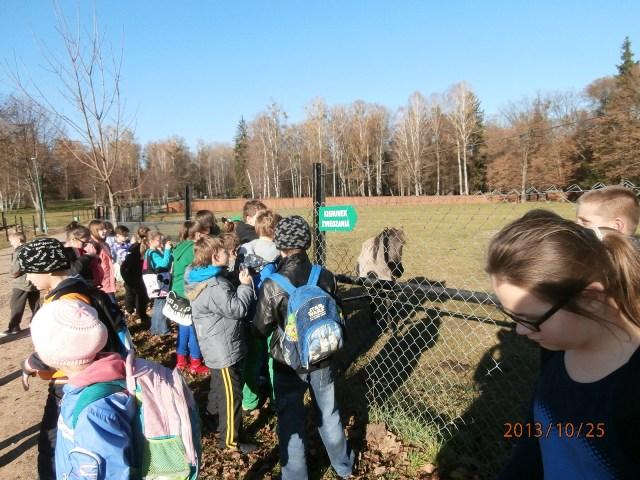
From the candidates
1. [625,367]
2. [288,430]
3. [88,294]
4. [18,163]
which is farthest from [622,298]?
[18,163]

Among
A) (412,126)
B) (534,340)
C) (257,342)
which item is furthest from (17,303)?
(412,126)

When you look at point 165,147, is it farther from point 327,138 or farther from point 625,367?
point 625,367

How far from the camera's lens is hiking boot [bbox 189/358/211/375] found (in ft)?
15.5

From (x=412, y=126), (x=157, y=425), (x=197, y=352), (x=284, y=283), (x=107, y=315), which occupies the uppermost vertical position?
(x=412, y=126)

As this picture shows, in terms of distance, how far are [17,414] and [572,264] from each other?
502cm

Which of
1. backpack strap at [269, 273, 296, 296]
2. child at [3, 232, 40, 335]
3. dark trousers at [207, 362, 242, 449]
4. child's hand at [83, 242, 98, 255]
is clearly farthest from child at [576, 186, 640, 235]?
child at [3, 232, 40, 335]

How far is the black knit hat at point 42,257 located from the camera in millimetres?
2533

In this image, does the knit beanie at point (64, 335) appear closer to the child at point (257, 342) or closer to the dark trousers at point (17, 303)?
the child at point (257, 342)

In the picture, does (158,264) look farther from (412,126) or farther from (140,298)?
(412,126)

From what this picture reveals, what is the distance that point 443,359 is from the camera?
4957 mm

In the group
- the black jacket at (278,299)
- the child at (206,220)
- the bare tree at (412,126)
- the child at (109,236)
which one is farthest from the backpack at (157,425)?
the bare tree at (412,126)

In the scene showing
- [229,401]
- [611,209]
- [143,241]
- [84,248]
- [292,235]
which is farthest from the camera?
[143,241]

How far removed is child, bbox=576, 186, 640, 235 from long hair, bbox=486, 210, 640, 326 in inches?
54.5

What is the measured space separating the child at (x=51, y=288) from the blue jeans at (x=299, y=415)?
3.59ft
